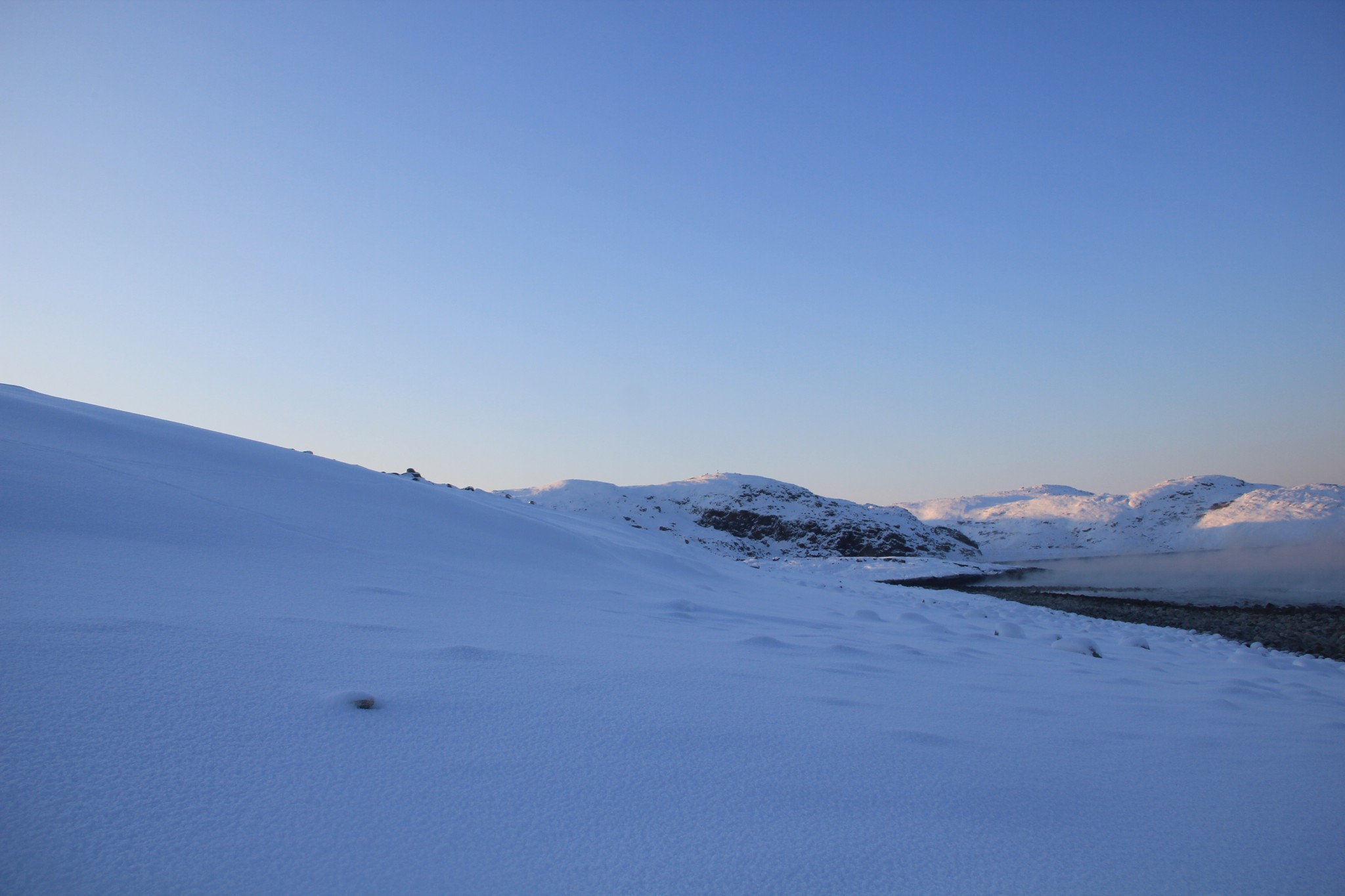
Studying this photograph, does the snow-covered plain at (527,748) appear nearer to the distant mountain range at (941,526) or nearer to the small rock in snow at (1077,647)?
the small rock in snow at (1077,647)

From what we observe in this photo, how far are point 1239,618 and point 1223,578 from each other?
851cm

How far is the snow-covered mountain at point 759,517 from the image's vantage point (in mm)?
39125

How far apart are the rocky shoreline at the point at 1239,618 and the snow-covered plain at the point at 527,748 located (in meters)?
6.33

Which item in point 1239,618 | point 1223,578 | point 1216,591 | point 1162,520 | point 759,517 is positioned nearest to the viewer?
point 1239,618

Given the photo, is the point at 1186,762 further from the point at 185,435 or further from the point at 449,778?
the point at 185,435

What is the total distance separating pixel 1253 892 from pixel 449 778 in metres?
1.72

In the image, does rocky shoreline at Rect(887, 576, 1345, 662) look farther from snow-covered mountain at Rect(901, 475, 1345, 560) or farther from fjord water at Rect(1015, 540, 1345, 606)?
snow-covered mountain at Rect(901, 475, 1345, 560)

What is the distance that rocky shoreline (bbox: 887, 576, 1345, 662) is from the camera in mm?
8242

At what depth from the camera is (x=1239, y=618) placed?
1050 centimetres

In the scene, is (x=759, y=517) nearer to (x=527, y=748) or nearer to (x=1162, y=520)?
(x=1162, y=520)

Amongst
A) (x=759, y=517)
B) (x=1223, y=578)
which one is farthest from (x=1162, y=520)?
(x=1223, y=578)

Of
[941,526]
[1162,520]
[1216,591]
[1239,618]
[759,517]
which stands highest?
[1162,520]

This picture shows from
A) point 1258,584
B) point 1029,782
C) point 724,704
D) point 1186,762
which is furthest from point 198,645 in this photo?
point 1258,584

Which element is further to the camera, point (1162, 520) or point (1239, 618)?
point (1162, 520)
